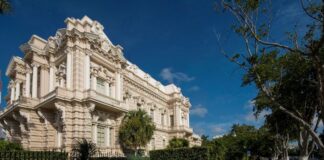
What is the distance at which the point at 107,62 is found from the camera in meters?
24.9

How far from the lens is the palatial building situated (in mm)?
20672

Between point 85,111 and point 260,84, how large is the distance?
13757mm

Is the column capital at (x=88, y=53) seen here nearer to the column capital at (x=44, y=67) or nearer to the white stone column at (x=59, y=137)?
the column capital at (x=44, y=67)

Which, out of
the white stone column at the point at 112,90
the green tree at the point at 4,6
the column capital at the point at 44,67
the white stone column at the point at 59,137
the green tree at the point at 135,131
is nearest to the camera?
the green tree at the point at 4,6

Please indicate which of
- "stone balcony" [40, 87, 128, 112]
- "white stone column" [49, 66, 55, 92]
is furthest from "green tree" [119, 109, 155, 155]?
"white stone column" [49, 66, 55, 92]

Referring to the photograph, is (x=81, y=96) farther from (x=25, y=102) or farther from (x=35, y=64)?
(x=35, y=64)

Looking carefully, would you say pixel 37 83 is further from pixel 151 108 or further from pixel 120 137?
pixel 151 108

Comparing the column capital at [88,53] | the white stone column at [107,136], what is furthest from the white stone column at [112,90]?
the column capital at [88,53]

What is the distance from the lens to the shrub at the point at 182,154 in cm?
1873

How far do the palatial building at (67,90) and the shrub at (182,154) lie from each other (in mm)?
4603

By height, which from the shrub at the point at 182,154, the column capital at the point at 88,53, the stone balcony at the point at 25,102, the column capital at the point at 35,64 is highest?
the column capital at the point at 88,53

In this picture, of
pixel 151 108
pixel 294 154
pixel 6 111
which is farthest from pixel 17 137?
pixel 294 154

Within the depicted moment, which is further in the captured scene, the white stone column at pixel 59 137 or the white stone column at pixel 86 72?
the white stone column at pixel 86 72

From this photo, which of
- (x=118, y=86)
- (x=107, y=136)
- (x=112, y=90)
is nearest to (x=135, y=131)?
(x=107, y=136)
